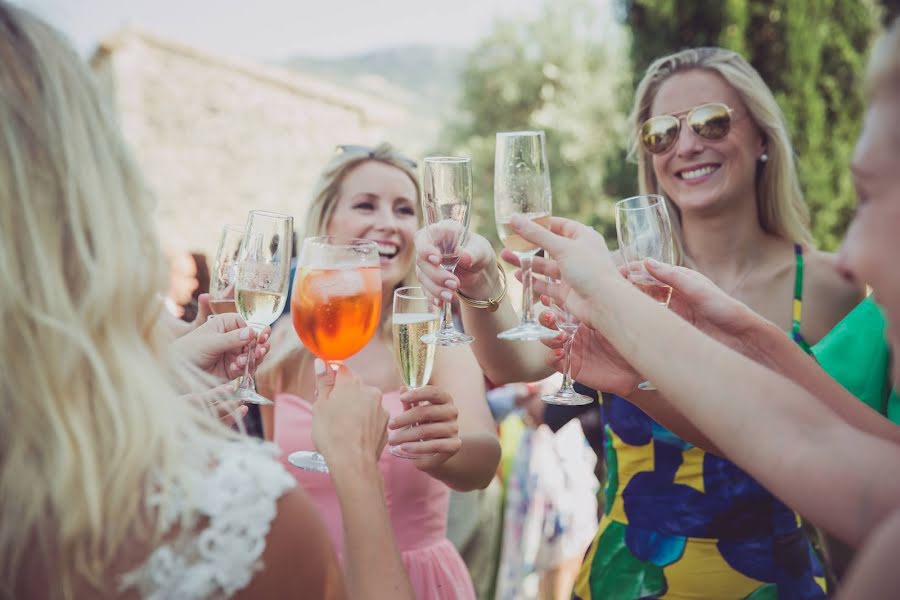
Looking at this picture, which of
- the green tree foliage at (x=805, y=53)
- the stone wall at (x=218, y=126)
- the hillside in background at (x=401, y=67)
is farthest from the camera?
the hillside in background at (x=401, y=67)

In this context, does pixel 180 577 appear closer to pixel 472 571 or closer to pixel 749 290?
pixel 749 290

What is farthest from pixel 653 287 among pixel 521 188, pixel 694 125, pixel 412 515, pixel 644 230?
pixel 412 515

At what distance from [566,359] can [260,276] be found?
91 centimetres

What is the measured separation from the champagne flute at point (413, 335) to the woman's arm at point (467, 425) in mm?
288

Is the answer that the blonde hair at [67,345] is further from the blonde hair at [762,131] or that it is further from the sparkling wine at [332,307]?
the blonde hair at [762,131]

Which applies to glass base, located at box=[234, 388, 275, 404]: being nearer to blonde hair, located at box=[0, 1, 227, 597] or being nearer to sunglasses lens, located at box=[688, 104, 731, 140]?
blonde hair, located at box=[0, 1, 227, 597]

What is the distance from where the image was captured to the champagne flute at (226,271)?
248 centimetres

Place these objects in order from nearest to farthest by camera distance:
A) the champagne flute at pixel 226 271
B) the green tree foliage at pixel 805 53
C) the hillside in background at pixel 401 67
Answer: the champagne flute at pixel 226 271 < the green tree foliage at pixel 805 53 < the hillside in background at pixel 401 67

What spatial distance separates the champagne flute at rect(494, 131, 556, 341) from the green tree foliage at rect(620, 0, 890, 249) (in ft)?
23.8

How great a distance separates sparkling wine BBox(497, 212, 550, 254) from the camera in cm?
213

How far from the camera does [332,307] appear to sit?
6.75 feet

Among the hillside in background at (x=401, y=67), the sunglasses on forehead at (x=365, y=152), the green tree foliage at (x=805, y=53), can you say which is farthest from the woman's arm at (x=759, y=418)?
the hillside in background at (x=401, y=67)

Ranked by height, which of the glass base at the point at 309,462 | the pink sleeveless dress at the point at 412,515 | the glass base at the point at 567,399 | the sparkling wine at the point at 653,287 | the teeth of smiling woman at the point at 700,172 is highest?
the teeth of smiling woman at the point at 700,172

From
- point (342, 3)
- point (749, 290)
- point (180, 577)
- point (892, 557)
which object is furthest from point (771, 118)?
point (342, 3)
